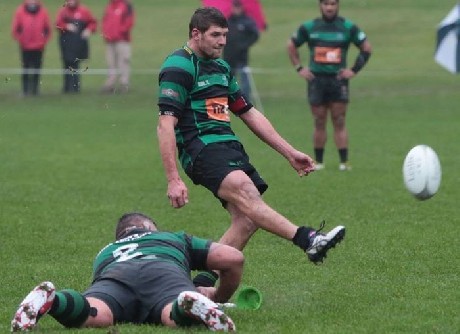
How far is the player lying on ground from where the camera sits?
6945 millimetres

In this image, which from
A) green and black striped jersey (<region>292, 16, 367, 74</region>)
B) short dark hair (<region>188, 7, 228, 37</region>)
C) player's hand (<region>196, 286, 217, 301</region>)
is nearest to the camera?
player's hand (<region>196, 286, 217, 301</region>)

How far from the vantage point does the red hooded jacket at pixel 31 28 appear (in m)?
29.0

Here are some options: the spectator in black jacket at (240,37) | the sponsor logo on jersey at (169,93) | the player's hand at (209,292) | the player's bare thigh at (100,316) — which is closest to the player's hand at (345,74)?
the sponsor logo on jersey at (169,93)

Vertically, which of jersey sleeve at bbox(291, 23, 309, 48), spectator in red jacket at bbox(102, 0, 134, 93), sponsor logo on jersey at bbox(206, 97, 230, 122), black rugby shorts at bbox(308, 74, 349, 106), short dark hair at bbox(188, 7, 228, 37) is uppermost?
short dark hair at bbox(188, 7, 228, 37)

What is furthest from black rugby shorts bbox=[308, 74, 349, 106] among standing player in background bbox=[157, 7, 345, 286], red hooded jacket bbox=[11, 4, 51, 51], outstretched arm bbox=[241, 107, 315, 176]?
red hooded jacket bbox=[11, 4, 51, 51]

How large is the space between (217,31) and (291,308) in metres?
1.89

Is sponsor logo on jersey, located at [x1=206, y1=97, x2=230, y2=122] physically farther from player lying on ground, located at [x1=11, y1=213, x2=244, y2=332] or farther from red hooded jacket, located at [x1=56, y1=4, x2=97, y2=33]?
red hooded jacket, located at [x1=56, y1=4, x2=97, y2=33]

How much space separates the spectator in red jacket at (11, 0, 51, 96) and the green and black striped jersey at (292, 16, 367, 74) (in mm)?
12480

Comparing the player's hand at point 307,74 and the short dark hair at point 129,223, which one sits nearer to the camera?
the short dark hair at point 129,223

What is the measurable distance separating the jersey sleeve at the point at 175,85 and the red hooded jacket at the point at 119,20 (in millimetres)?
21604

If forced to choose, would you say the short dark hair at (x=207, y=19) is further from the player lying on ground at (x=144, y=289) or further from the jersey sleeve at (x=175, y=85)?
the player lying on ground at (x=144, y=289)

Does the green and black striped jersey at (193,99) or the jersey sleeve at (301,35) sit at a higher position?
the green and black striped jersey at (193,99)

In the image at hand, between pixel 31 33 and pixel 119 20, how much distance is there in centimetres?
220

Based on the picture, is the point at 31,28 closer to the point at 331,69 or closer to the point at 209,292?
the point at 331,69
